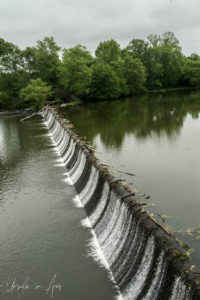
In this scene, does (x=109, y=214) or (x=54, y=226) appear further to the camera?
(x=54, y=226)

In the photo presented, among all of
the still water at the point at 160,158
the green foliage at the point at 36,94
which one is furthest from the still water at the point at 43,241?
the green foliage at the point at 36,94

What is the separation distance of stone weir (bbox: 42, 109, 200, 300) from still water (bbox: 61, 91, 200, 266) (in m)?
1.89

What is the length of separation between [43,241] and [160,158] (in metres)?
10.9

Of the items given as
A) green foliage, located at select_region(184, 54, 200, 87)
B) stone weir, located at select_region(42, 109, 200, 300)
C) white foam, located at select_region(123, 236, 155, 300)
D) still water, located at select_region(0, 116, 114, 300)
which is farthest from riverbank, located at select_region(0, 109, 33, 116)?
green foliage, located at select_region(184, 54, 200, 87)

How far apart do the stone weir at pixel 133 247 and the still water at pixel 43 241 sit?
721 mm

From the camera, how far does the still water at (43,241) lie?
30.4ft

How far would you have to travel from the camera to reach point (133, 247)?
365 inches

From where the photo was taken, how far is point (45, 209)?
567 inches

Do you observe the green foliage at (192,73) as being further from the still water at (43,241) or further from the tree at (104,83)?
the still water at (43,241)

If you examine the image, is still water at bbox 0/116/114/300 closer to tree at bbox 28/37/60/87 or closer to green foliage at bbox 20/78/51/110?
green foliage at bbox 20/78/51/110

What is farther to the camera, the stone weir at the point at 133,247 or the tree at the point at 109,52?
the tree at the point at 109,52

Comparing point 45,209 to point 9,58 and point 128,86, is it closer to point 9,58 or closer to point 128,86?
point 9,58

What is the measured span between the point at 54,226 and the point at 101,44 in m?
69.7

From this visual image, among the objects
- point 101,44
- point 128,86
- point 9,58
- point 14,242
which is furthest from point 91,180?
point 101,44
